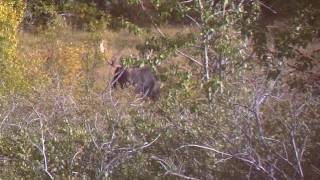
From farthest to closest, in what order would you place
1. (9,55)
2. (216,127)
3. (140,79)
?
(140,79) < (9,55) < (216,127)

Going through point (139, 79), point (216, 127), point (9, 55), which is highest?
point (216, 127)

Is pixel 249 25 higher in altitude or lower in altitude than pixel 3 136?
higher

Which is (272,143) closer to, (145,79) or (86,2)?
(145,79)

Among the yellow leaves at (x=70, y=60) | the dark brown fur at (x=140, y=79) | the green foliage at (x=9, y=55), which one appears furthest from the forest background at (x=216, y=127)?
the dark brown fur at (x=140, y=79)

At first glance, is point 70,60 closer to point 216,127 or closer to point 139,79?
point 139,79

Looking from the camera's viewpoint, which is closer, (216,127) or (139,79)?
(216,127)

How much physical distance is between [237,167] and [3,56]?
326 inches

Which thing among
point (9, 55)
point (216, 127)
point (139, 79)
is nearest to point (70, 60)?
point (139, 79)

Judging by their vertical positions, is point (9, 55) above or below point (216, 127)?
below

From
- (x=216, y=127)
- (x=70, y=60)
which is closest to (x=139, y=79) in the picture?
(x=70, y=60)

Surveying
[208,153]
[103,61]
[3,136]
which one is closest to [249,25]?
[208,153]

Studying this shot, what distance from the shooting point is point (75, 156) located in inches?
259

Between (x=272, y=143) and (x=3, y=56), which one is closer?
(x=272, y=143)

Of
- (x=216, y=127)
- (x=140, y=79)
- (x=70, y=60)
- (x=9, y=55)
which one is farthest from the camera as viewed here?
(x=140, y=79)
